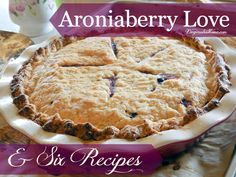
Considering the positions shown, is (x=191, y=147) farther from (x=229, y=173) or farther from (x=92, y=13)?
(x=92, y=13)

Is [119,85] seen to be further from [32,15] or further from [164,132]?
[32,15]

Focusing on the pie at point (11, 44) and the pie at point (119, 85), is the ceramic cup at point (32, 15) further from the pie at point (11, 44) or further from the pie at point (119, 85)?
the pie at point (119, 85)

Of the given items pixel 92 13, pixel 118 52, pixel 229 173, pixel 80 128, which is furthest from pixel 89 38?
pixel 229 173

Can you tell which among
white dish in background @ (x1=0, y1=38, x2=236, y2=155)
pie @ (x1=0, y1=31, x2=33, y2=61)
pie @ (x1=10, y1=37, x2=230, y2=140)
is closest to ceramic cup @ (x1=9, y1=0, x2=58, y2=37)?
pie @ (x1=0, y1=31, x2=33, y2=61)

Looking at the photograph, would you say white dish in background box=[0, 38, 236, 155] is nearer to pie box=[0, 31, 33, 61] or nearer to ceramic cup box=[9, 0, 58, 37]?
pie box=[0, 31, 33, 61]

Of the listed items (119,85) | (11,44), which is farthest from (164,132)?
(11,44)

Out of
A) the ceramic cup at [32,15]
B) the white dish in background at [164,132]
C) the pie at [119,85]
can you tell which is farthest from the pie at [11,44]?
the white dish in background at [164,132]
